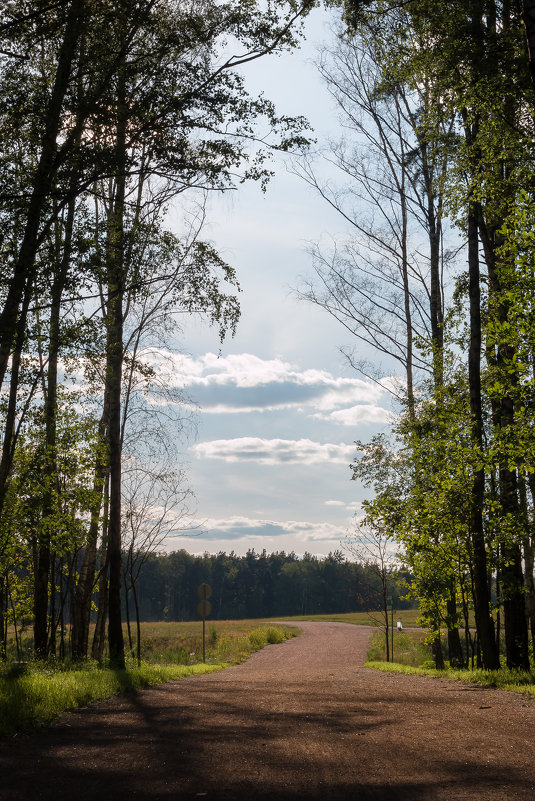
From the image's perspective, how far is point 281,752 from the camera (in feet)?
17.7

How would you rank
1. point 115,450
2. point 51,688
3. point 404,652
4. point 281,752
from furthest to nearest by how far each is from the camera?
1. point 404,652
2. point 115,450
3. point 51,688
4. point 281,752

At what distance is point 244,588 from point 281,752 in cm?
15161

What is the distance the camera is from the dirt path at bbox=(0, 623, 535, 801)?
4316 mm

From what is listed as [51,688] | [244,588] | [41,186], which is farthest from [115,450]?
[244,588]

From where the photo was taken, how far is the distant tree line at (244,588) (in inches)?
5517

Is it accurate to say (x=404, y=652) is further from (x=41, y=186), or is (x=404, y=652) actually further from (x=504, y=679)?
(x=41, y=186)

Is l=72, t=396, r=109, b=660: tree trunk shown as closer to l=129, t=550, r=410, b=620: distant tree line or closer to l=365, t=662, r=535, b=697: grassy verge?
l=365, t=662, r=535, b=697: grassy verge

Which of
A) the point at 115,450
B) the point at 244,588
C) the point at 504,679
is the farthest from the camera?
the point at 244,588

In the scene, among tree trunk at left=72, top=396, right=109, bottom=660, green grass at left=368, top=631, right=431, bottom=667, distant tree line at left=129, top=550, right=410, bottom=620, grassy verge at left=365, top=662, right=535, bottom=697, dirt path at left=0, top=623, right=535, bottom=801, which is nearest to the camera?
dirt path at left=0, top=623, right=535, bottom=801

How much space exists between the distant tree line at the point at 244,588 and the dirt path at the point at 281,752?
441 ft

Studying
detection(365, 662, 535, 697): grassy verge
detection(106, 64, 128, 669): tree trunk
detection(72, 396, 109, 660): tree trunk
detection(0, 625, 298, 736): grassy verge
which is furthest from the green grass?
detection(106, 64, 128, 669): tree trunk

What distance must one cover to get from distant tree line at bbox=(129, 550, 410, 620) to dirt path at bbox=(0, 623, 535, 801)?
13457 centimetres

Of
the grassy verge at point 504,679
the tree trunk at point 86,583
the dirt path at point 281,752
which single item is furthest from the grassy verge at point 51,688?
the grassy verge at point 504,679

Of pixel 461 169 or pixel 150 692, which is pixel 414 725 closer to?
pixel 150 692
